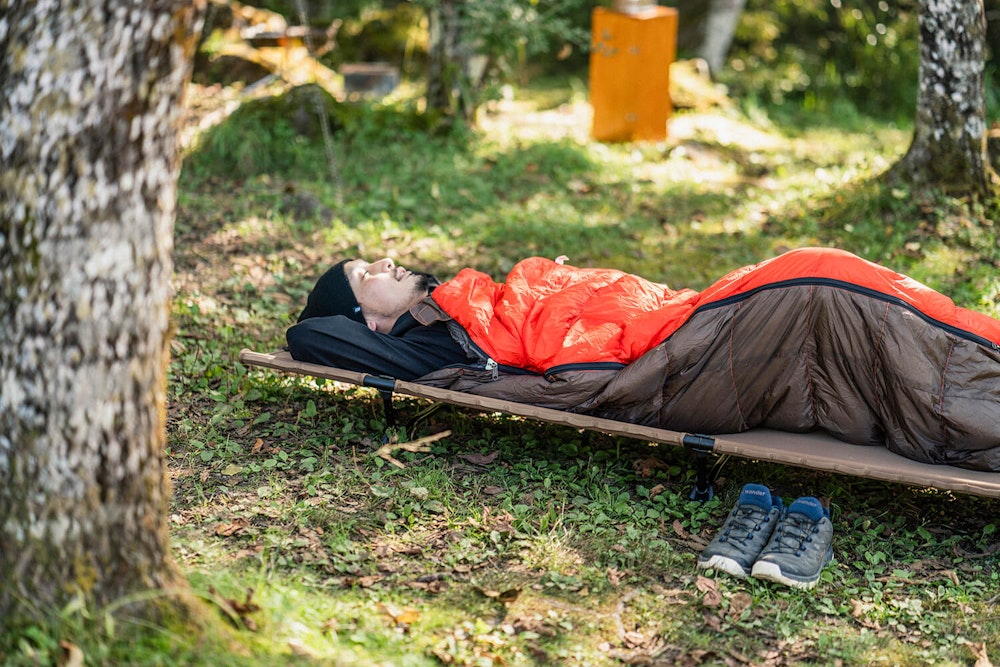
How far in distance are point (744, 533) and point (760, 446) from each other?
0.40m

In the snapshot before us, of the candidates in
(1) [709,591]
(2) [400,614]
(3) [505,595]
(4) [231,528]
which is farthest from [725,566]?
(4) [231,528]

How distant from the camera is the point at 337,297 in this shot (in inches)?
192

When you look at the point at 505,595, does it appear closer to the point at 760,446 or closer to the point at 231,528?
the point at 231,528

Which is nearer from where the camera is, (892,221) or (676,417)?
(676,417)

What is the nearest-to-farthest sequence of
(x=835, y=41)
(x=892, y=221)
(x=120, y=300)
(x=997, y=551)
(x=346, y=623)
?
(x=120, y=300)
(x=346, y=623)
(x=997, y=551)
(x=892, y=221)
(x=835, y=41)

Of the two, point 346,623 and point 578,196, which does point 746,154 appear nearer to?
point 578,196

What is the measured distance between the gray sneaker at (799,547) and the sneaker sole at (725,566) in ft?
0.15

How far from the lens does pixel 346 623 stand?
10.6 feet

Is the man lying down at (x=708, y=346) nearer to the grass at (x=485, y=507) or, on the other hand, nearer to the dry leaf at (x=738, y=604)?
the grass at (x=485, y=507)

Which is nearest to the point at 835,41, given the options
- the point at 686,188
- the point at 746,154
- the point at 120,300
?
the point at 746,154

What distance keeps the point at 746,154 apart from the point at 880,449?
662cm

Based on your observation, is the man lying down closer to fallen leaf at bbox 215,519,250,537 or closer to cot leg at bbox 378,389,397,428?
cot leg at bbox 378,389,397,428

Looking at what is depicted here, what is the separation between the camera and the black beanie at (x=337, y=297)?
486 cm

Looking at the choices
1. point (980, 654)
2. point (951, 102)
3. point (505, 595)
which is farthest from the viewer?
point (951, 102)
